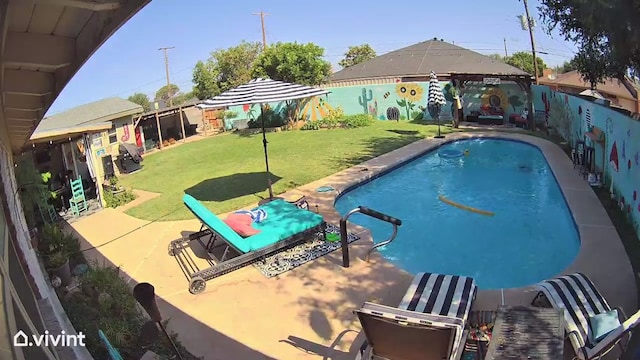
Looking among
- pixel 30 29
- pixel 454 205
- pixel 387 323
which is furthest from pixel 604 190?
pixel 30 29

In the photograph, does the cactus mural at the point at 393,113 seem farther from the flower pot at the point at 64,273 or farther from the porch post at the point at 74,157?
the flower pot at the point at 64,273

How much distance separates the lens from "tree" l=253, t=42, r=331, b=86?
77.5ft

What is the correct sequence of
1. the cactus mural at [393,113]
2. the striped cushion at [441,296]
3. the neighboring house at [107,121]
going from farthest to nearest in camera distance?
the cactus mural at [393,113]
the neighboring house at [107,121]
the striped cushion at [441,296]

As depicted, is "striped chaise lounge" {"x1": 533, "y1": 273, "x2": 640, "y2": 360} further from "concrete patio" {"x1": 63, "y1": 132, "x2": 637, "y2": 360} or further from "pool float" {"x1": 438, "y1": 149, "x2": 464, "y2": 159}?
"pool float" {"x1": 438, "y1": 149, "x2": 464, "y2": 159}

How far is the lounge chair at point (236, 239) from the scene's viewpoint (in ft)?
22.6

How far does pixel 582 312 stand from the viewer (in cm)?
461

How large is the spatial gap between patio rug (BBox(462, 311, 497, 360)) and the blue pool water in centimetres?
189

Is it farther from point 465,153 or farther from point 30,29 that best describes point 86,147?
point 465,153

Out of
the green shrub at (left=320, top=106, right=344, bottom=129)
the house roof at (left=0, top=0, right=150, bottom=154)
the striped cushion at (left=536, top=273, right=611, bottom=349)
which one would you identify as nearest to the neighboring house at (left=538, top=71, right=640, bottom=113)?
the striped cushion at (left=536, top=273, right=611, bottom=349)

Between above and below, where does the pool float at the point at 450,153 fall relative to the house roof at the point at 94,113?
below

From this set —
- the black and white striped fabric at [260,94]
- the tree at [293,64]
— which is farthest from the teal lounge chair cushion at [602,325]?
the tree at [293,64]

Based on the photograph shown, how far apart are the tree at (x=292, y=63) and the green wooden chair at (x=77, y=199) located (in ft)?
47.1

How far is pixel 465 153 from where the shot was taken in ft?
50.8

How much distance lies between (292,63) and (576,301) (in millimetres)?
20709
